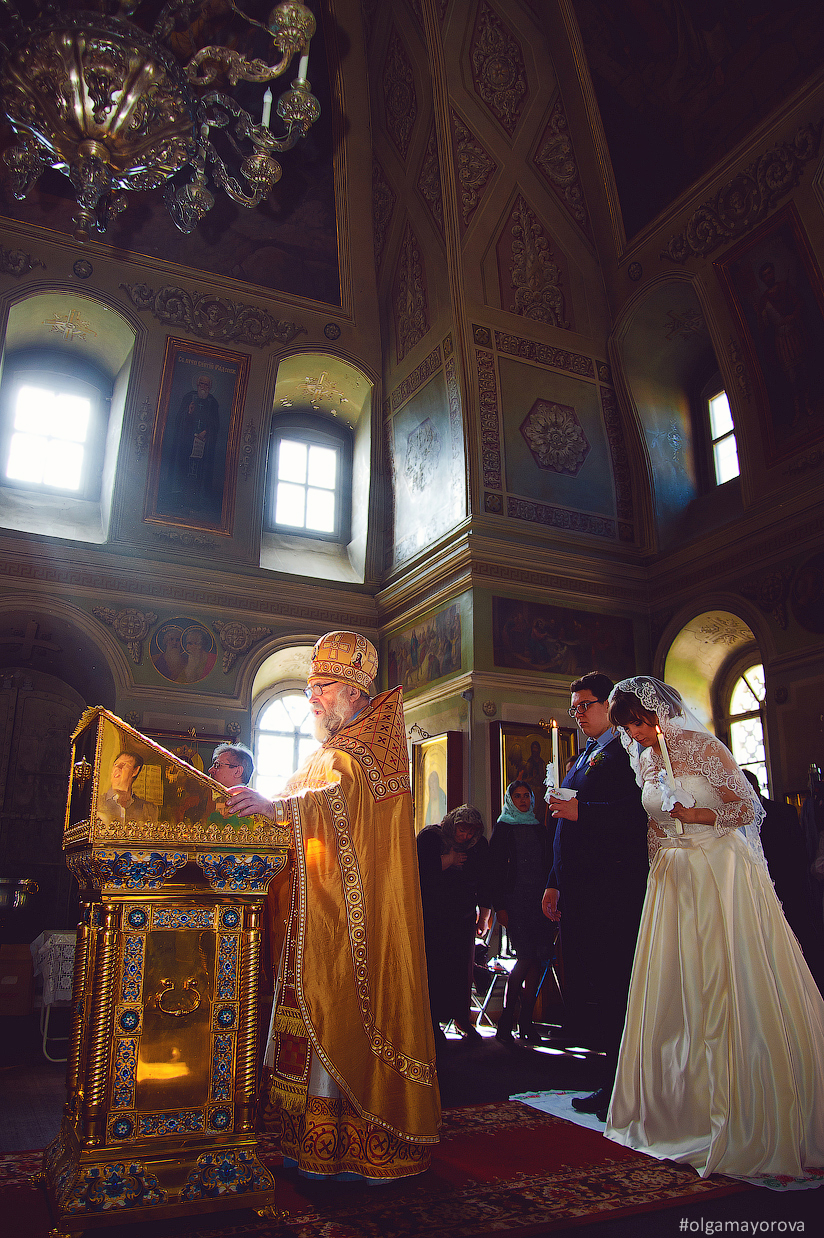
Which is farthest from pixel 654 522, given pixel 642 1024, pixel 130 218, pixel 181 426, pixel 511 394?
pixel 642 1024

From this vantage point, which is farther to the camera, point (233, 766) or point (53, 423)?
point (53, 423)

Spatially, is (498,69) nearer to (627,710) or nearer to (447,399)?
(447,399)

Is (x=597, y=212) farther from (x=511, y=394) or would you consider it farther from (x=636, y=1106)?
(x=636, y=1106)

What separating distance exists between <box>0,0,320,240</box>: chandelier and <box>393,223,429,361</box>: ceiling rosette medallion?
18.1ft

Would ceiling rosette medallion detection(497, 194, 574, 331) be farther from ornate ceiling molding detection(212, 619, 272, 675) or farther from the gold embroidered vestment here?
the gold embroidered vestment

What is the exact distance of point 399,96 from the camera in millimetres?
11445

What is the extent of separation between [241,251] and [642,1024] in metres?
10.7

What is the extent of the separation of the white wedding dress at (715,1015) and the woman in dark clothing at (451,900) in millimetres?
2057

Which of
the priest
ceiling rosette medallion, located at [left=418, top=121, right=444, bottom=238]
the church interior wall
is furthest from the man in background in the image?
ceiling rosette medallion, located at [left=418, top=121, right=444, bottom=238]

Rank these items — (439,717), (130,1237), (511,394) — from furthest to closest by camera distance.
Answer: (511,394) → (439,717) → (130,1237)

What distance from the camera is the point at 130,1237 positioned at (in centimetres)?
251

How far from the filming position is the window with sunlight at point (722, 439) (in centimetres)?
1116

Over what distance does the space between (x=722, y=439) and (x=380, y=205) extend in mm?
5581

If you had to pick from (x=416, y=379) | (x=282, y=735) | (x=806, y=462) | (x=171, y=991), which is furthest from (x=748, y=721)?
(x=171, y=991)
